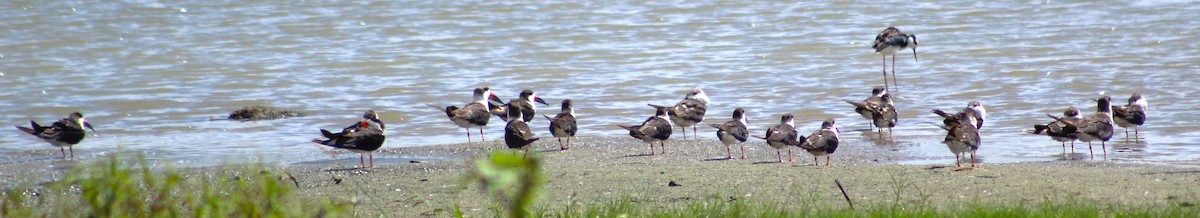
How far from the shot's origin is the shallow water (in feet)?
51.5

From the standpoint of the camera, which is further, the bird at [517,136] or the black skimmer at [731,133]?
the bird at [517,136]

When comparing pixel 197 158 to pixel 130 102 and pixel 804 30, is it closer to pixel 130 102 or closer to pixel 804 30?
pixel 130 102

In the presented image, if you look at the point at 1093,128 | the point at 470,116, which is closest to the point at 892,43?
the point at 470,116

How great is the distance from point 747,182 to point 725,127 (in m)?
2.42

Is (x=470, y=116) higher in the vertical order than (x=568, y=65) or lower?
higher

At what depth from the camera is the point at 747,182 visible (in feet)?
33.3

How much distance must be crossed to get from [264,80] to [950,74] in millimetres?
8945

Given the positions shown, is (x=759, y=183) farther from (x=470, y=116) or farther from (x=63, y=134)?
(x=63, y=134)

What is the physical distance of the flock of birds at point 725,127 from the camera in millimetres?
12250

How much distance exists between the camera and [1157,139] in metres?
13.7

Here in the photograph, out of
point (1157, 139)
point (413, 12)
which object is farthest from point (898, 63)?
point (413, 12)

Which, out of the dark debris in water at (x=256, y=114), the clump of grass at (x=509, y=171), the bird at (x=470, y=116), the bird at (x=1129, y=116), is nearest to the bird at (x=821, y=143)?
the bird at (x=1129, y=116)

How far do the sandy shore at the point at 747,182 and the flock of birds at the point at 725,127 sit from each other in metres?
0.23

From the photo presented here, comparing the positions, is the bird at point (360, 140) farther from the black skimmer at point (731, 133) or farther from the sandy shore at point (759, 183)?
the black skimmer at point (731, 133)
